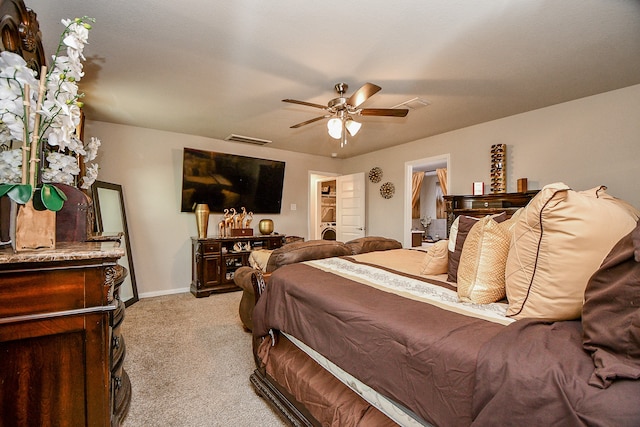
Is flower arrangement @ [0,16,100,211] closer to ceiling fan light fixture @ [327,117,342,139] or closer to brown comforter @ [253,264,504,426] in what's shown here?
brown comforter @ [253,264,504,426]

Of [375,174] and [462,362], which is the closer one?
[462,362]

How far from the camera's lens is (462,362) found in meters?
0.89

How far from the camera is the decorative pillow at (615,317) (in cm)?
69

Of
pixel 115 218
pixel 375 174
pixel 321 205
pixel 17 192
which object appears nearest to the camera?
pixel 17 192

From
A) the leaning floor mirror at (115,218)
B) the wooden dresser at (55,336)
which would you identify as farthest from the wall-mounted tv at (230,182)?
the wooden dresser at (55,336)

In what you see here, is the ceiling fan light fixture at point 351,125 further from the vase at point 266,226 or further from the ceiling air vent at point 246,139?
the vase at point 266,226

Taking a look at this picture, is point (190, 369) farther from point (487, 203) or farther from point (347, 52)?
A: point (487, 203)

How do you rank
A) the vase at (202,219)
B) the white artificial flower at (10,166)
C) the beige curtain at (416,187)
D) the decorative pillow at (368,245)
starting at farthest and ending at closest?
1. the beige curtain at (416,187)
2. the vase at (202,219)
3. the decorative pillow at (368,245)
4. the white artificial flower at (10,166)

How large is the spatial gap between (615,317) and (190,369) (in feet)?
8.58

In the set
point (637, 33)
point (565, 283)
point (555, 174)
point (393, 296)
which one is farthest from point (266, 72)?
point (555, 174)

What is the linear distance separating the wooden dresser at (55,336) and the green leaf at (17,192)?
19 centimetres

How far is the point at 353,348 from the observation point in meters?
1.27

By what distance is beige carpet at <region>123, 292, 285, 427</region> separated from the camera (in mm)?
1803

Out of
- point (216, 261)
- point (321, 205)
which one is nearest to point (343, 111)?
point (216, 261)
